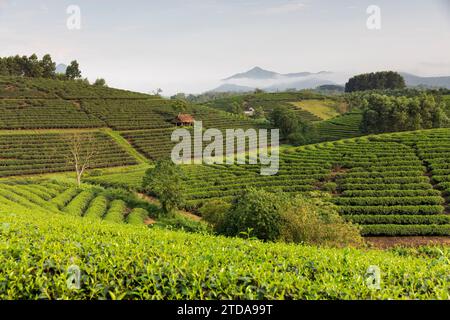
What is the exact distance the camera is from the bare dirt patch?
1077 inches

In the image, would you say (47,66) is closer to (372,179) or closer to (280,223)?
(372,179)

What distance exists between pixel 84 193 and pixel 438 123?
238 feet

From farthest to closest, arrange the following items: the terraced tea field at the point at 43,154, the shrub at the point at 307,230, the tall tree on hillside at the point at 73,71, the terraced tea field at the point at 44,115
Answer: the tall tree on hillside at the point at 73,71
the terraced tea field at the point at 44,115
the terraced tea field at the point at 43,154
the shrub at the point at 307,230

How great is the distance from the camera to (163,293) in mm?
5223

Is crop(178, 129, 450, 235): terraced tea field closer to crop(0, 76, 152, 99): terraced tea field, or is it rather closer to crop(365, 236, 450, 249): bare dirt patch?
crop(365, 236, 450, 249): bare dirt patch

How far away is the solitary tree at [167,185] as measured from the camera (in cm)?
3500

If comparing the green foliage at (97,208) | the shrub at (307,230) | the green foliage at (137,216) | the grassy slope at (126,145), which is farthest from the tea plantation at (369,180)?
the grassy slope at (126,145)

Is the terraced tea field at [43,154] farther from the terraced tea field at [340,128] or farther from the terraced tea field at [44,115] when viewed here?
the terraced tea field at [340,128]

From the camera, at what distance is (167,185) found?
3503 cm

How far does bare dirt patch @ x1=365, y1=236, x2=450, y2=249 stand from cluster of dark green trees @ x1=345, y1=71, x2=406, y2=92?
171m

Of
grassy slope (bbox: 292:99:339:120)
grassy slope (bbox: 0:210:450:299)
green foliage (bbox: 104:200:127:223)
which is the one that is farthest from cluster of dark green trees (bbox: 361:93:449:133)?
grassy slope (bbox: 0:210:450:299)

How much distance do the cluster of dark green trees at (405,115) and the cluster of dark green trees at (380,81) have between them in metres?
111

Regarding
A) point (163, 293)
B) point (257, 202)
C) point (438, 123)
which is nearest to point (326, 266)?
point (163, 293)
